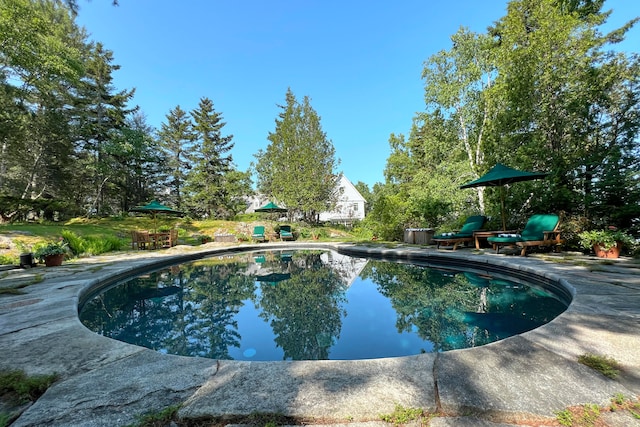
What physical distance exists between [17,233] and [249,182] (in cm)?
1695

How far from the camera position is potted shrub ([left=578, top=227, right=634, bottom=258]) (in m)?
5.71

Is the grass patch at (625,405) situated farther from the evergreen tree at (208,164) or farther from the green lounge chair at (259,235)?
the evergreen tree at (208,164)

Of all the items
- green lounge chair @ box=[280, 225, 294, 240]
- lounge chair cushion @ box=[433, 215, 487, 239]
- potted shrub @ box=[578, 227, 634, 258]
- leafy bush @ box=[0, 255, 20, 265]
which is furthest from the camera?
green lounge chair @ box=[280, 225, 294, 240]

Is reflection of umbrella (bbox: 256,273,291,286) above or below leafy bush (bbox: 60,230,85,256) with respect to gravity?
below

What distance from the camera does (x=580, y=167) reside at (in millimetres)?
7523

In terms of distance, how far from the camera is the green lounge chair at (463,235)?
329 inches

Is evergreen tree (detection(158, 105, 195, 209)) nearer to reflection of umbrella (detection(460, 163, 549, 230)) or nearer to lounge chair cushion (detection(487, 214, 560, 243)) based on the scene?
reflection of umbrella (detection(460, 163, 549, 230))

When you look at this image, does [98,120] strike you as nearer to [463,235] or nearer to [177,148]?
[177,148]

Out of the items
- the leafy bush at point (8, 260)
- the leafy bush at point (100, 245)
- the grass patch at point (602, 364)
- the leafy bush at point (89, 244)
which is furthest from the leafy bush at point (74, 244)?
the grass patch at point (602, 364)

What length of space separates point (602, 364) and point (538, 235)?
6.13m

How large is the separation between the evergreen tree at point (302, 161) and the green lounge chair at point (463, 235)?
1294 centimetres

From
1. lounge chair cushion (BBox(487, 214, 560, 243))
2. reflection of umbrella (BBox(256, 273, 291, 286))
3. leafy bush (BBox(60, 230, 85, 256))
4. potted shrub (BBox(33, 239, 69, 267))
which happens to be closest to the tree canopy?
lounge chair cushion (BBox(487, 214, 560, 243))

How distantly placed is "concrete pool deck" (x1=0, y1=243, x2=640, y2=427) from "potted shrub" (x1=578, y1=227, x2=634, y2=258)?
4.40 metres

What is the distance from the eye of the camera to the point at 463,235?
850 centimetres
